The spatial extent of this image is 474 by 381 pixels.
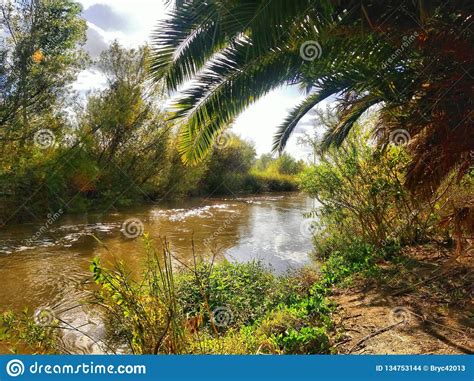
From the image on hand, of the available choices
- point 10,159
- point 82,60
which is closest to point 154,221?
point 10,159

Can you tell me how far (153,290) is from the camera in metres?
2.26

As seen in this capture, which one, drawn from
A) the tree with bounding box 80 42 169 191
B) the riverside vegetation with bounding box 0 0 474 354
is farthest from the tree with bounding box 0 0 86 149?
the riverside vegetation with bounding box 0 0 474 354

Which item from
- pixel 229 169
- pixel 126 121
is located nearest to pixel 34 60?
pixel 126 121

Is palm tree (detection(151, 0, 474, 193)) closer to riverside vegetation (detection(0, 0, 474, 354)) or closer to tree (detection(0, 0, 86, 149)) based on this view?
riverside vegetation (detection(0, 0, 474, 354))

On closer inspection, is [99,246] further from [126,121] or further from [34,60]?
[126,121]

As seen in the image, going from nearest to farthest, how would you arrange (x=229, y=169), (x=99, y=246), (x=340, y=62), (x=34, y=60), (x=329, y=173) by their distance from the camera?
(x=340, y=62), (x=329, y=173), (x=99, y=246), (x=34, y=60), (x=229, y=169)

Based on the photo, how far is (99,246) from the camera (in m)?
9.60

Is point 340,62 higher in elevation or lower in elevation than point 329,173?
higher

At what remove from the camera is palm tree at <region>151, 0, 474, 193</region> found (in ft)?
10.4

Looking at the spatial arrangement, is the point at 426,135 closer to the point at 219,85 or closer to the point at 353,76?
the point at 353,76

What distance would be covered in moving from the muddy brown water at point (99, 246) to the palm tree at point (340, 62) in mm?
1962

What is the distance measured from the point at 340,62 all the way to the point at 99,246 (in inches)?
A: 320

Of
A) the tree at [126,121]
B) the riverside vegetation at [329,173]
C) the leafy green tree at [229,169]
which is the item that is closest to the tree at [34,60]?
the tree at [126,121]

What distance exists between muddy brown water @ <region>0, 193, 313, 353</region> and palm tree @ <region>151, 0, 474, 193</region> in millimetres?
1962
